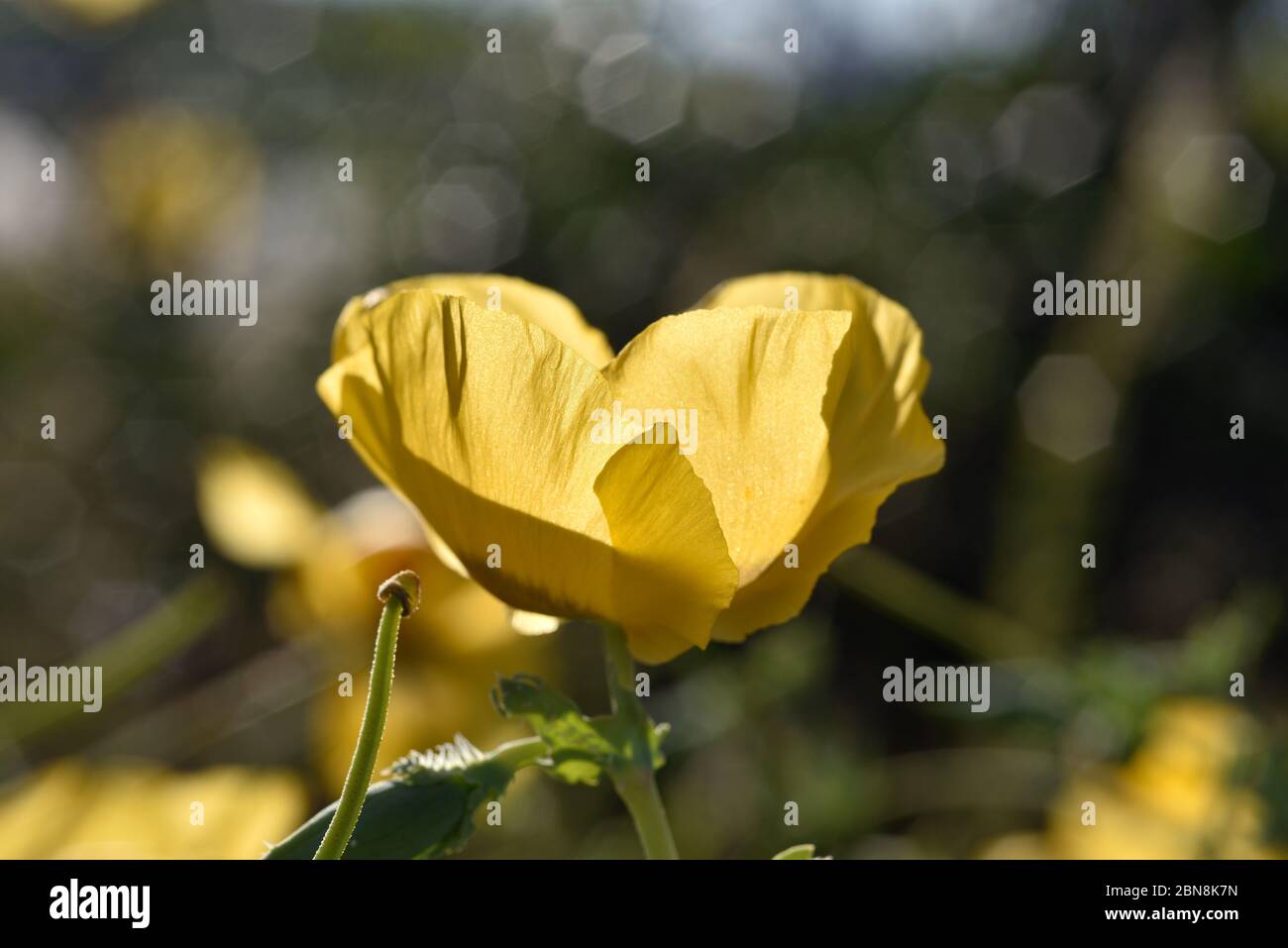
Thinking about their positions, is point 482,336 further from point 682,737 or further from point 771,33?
point 771,33

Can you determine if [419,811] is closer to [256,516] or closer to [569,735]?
[569,735]

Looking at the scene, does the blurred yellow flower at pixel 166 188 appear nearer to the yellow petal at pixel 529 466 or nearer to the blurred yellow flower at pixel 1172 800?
the blurred yellow flower at pixel 1172 800

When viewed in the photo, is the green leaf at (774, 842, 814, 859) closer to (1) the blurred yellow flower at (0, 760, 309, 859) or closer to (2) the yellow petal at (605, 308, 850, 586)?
(2) the yellow petal at (605, 308, 850, 586)

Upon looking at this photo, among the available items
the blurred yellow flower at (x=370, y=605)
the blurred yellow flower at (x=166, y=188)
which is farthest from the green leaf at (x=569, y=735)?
the blurred yellow flower at (x=166, y=188)

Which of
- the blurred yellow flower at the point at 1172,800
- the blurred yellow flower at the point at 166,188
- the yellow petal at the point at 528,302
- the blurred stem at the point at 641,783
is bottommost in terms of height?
the blurred yellow flower at the point at 1172,800

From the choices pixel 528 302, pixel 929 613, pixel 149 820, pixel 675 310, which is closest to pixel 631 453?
pixel 528 302
